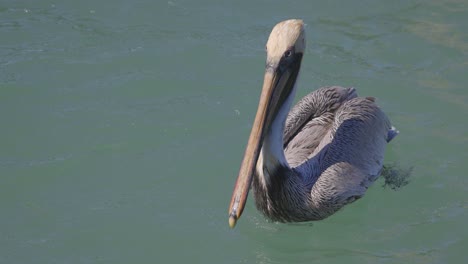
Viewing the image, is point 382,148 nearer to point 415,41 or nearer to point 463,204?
point 463,204

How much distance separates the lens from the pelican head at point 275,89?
5727 millimetres

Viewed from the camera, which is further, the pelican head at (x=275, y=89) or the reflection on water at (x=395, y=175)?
the reflection on water at (x=395, y=175)

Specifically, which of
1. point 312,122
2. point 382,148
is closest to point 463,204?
point 382,148

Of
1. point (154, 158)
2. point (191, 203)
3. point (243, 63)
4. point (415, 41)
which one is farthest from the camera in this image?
point (415, 41)

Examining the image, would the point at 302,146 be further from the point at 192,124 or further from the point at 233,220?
the point at 233,220

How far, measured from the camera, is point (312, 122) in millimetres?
7395

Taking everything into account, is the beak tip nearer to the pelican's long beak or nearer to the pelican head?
the pelican's long beak

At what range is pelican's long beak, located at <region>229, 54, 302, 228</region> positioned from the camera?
562cm

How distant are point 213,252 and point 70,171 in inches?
64.5

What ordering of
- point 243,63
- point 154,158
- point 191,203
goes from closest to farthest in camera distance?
point 191,203, point 154,158, point 243,63

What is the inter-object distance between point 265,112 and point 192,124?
1.87 metres

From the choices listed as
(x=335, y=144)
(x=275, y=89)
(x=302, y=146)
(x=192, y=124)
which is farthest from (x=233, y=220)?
(x=192, y=124)

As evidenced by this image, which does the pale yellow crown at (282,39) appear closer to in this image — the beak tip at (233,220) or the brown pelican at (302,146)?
the brown pelican at (302,146)

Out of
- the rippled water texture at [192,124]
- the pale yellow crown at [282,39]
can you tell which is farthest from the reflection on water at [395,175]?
the pale yellow crown at [282,39]
